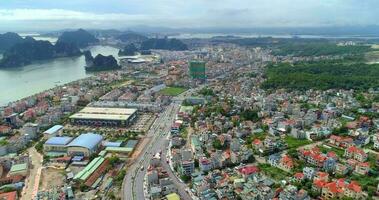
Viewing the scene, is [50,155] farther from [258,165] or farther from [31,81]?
[31,81]

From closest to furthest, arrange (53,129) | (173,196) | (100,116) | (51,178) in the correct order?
(173,196) → (51,178) → (53,129) → (100,116)

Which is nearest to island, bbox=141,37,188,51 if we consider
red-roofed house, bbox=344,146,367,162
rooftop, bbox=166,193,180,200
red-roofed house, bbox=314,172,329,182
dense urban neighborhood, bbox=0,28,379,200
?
dense urban neighborhood, bbox=0,28,379,200

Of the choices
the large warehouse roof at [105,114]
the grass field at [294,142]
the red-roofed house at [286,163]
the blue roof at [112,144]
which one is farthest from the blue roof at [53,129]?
the grass field at [294,142]

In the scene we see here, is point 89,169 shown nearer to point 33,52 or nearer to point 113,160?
point 113,160

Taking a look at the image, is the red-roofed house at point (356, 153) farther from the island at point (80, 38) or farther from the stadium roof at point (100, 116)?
the island at point (80, 38)

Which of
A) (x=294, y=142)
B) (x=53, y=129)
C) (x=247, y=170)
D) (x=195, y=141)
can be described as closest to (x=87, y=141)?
(x=53, y=129)

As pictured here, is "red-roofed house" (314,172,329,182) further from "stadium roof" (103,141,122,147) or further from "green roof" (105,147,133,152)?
"stadium roof" (103,141,122,147)

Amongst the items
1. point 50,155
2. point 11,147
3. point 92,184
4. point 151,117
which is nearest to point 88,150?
point 50,155
